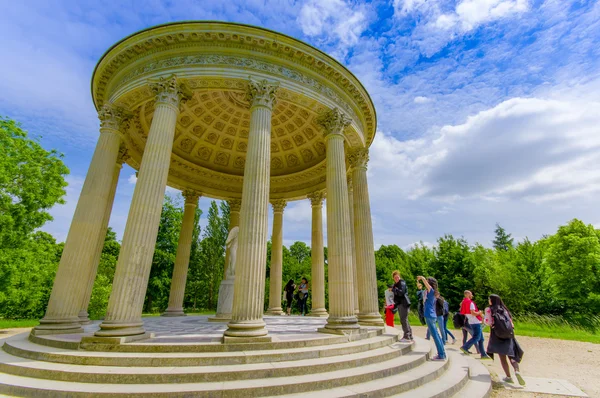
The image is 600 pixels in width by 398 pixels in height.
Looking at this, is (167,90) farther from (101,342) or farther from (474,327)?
(474,327)

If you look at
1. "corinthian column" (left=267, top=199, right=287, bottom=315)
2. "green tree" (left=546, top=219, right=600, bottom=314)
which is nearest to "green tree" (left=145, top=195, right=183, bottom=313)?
"corinthian column" (left=267, top=199, right=287, bottom=315)

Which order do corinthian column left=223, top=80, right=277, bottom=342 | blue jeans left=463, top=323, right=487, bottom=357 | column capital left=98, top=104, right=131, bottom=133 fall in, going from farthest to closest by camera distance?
column capital left=98, top=104, right=131, bottom=133, blue jeans left=463, top=323, right=487, bottom=357, corinthian column left=223, top=80, right=277, bottom=342

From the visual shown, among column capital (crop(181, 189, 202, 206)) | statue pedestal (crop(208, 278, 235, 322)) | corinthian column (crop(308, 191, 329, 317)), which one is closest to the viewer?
statue pedestal (crop(208, 278, 235, 322))

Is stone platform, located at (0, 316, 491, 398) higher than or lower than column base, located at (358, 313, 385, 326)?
lower

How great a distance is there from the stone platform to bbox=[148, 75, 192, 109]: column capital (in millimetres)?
11579

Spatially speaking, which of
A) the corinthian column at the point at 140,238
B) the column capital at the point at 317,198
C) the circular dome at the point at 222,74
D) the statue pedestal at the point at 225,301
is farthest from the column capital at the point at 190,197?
the corinthian column at the point at 140,238

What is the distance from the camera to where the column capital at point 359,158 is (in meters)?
21.4

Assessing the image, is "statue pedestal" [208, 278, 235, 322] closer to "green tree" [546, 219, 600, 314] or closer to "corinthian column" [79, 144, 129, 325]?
"corinthian column" [79, 144, 129, 325]

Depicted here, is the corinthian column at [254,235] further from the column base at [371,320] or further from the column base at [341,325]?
the column base at [371,320]

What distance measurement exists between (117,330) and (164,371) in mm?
3864

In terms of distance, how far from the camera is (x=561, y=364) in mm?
13617

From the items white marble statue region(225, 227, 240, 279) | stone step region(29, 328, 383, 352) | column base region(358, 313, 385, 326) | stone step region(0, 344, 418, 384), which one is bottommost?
stone step region(0, 344, 418, 384)

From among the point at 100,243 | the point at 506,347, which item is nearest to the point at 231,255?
the point at 100,243

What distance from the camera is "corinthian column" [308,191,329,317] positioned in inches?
1015
